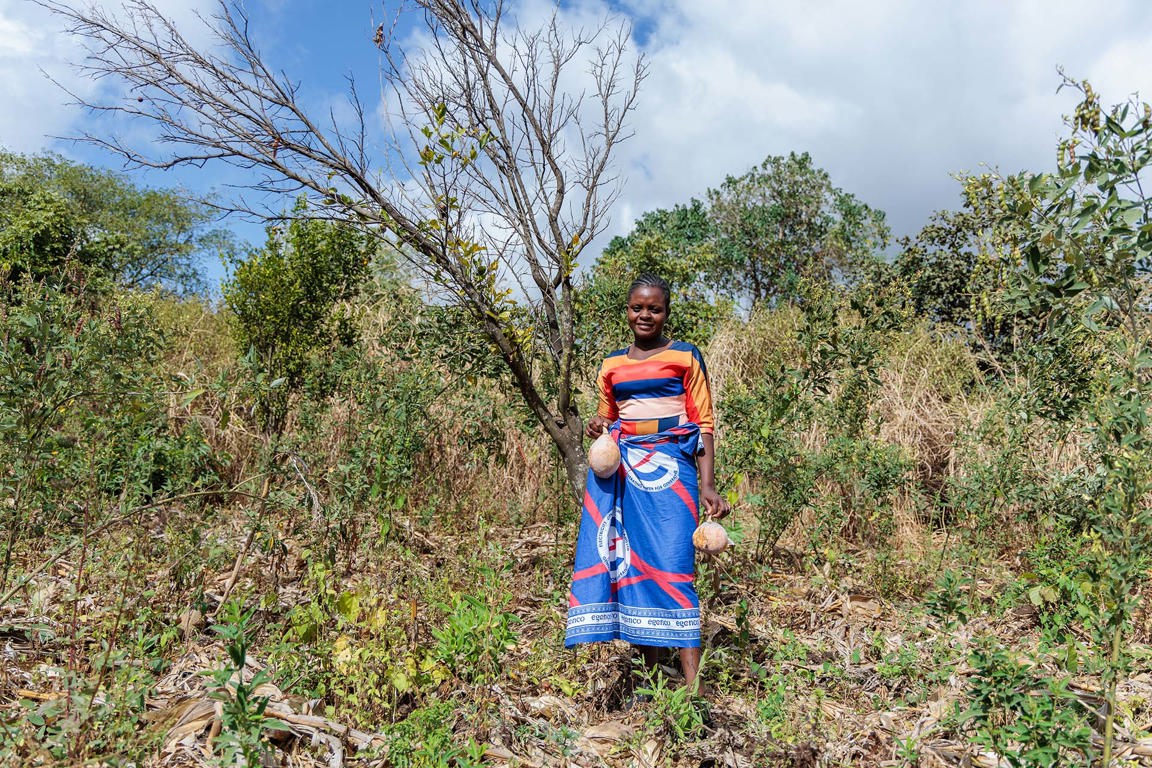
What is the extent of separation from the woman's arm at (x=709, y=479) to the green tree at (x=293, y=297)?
3.23 meters

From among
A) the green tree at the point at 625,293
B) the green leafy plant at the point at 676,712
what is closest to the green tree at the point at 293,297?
the green tree at the point at 625,293

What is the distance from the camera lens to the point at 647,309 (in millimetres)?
2896

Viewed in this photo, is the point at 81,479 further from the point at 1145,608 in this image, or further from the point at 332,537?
the point at 1145,608

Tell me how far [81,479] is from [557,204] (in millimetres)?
2839

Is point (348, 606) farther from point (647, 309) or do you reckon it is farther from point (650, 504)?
point (647, 309)

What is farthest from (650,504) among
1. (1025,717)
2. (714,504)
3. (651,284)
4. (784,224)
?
(784,224)

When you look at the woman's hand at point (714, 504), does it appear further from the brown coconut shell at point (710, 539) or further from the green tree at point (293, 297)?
the green tree at point (293, 297)

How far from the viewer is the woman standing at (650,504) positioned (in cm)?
271

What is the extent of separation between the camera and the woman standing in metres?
2.71

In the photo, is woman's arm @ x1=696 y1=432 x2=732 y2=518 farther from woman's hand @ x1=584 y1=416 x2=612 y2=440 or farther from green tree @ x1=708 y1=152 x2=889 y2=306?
green tree @ x1=708 y1=152 x2=889 y2=306

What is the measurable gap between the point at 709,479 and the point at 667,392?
37 centimetres

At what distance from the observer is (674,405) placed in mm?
2896

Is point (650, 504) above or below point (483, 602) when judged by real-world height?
above

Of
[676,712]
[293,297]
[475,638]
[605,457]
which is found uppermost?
[293,297]
